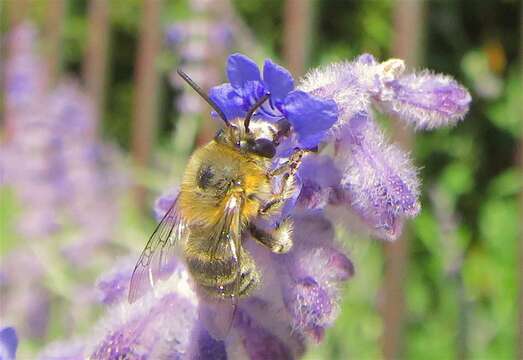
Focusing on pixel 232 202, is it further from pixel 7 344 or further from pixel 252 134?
pixel 7 344

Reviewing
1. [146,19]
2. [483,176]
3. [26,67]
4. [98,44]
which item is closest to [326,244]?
[26,67]

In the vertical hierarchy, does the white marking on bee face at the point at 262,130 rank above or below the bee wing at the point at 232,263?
above

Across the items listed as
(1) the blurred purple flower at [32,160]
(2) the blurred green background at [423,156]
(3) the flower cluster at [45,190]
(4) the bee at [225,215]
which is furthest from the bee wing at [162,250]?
(1) the blurred purple flower at [32,160]

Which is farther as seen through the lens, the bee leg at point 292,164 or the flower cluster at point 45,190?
the flower cluster at point 45,190

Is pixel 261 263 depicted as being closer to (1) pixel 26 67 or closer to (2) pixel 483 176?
(1) pixel 26 67

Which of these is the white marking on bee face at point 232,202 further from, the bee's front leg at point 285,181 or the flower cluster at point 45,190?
the flower cluster at point 45,190

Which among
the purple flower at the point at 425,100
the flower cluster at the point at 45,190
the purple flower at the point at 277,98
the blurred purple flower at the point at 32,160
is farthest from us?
the blurred purple flower at the point at 32,160

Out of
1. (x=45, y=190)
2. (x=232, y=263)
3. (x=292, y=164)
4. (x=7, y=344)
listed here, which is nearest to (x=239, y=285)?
(x=232, y=263)

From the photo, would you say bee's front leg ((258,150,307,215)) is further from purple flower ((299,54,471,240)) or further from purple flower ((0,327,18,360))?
purple flower ((0,327,18,360))
